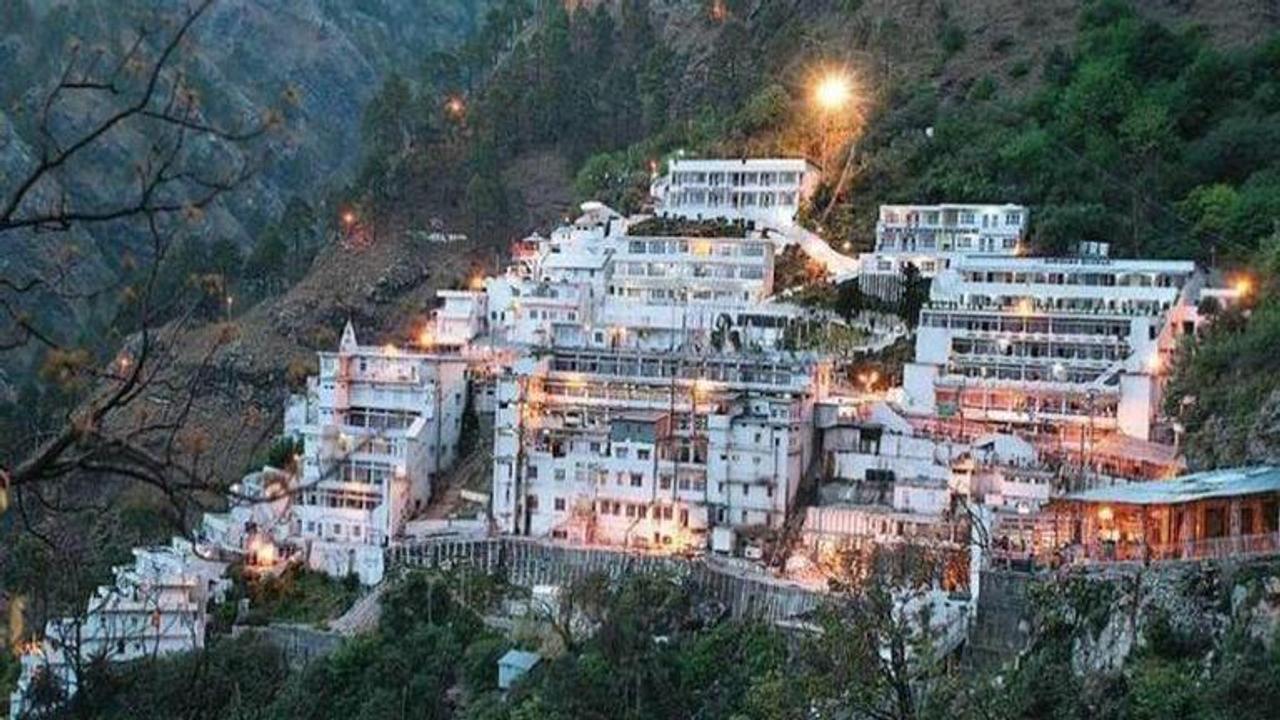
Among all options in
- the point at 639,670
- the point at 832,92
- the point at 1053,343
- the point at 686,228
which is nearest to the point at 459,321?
the point at 686,228

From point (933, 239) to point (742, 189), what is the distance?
6150 mm

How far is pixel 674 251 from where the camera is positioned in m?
35.6

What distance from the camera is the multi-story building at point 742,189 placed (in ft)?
124

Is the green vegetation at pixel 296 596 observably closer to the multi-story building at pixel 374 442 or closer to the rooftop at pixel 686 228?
the multi-story building at pixel 374 442

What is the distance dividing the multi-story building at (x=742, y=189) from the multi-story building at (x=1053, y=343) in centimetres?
766

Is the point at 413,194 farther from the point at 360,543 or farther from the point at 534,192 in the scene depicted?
the point at 360,543

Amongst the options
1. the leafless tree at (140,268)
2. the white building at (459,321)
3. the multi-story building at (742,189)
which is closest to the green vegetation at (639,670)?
the leafless tree at (140,268)

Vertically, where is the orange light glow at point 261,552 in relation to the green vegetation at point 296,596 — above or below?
above

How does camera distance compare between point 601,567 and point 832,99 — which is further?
point 832,99

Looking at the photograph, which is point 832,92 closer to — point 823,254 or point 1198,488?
point 823,254

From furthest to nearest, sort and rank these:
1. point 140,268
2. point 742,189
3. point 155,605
Answer: point 742,189 < point 155,605 < point 140,268

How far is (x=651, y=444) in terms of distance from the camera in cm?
2784

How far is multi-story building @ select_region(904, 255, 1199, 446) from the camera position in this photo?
27281 millimetres

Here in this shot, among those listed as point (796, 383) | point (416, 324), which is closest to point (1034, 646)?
point (796, 383)
